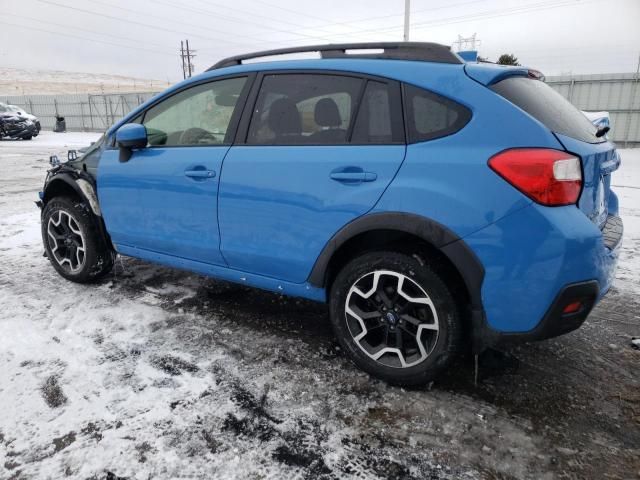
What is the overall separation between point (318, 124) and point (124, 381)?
178 centimetres

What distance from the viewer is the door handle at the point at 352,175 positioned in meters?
2.29

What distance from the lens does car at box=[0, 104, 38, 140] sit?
19922 mm

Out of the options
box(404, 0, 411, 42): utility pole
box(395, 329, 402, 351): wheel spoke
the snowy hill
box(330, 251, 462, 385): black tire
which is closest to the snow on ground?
box(330, 251, 462, 385): black tire

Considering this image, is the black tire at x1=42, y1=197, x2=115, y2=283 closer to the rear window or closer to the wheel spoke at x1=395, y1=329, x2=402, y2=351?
the wheel spoke at x1=395, y1=329, x2=402, y2=351

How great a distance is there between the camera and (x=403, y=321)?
7.80ft

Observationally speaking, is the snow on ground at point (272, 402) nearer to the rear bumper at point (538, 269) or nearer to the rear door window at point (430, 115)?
the rear bumper at point (538, 269)

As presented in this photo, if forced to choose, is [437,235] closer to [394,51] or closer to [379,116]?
[379,116]

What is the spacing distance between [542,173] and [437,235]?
0.52 m

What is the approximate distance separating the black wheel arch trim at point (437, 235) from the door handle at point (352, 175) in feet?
0.61

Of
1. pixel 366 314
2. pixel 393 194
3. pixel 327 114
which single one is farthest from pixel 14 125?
pixel 393 194

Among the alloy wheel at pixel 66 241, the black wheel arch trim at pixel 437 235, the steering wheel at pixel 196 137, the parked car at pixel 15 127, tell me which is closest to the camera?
the black wheel arch trim at pixel 437 235

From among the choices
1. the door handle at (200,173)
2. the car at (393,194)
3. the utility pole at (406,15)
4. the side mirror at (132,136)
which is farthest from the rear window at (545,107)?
the utility pole at (406,15)

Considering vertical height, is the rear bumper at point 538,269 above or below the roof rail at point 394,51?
below

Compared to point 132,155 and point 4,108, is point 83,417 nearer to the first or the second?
point 132,155
